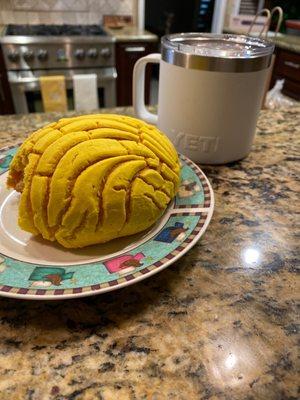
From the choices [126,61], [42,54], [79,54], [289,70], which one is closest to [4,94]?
[42,54]

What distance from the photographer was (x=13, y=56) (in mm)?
1725

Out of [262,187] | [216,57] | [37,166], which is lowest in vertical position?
[262,187]

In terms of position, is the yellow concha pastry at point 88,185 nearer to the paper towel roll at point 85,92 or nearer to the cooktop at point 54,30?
the paper towel roll at point 85,92

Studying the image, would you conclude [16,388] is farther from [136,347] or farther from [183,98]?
[183,98]

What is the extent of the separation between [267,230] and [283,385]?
0.81ft

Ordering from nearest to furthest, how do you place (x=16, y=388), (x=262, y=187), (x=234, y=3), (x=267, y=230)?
(x=16, y=388) < (x=267, y=230) < (x=262, y=187) < (x=234, y=3)

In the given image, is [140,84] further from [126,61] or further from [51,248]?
[126,61]

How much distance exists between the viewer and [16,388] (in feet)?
0.94

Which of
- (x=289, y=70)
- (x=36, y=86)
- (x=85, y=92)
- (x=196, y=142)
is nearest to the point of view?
(x=196, y=142)

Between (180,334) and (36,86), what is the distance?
1.82 meters

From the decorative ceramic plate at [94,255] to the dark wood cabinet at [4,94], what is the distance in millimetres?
1560

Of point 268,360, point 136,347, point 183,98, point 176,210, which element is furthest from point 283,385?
point 183,98

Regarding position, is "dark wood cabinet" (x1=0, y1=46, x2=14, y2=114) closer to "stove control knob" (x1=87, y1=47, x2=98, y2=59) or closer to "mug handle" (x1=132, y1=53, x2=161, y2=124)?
"stove control knob" (x1=87, y1=47, x2=98, y2=59)

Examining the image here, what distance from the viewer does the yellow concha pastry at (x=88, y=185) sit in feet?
1.26
